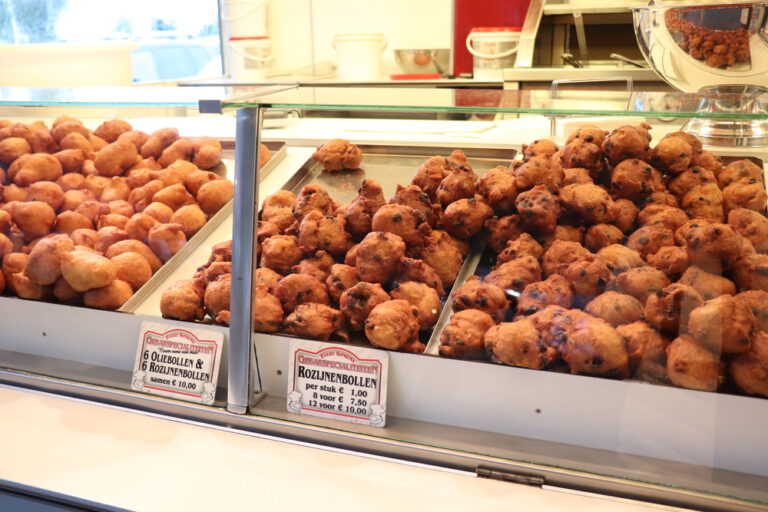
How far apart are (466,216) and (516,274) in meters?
0.18

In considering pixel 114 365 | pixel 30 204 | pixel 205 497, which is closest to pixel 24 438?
pixel 114 365

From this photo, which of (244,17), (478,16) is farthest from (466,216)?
(244,17)

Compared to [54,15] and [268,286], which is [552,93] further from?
[54,15]

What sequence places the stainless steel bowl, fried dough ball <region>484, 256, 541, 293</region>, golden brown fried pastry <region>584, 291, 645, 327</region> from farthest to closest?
the stainless steel bowl → fried dough ball <region>484, 256, 541, 293</region> → golden brown fried pastry <region>584, 291, 645, 327</region>

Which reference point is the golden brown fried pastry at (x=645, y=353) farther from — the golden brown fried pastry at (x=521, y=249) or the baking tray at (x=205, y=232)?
the baking tray at (x=205, y=232)

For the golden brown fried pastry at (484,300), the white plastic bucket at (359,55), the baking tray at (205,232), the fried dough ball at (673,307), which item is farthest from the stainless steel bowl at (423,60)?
the fried dough ball at (673,307)

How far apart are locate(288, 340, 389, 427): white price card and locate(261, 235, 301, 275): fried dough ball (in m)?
0.19

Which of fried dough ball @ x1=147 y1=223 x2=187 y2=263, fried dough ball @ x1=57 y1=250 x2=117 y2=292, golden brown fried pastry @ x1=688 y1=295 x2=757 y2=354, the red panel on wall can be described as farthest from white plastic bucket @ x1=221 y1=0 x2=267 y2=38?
golden brown fried pastry @ x1=688 y1=295 x2=757 y2=354

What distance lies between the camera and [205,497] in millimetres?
988

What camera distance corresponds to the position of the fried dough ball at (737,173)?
1.21m

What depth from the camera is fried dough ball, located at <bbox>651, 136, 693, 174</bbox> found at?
121 centimetres

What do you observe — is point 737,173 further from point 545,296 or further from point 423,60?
point 423,60

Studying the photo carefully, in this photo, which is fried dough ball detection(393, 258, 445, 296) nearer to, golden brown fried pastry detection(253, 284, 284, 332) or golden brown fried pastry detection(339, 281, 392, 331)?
golden brown fried pastry detection(339, 281, 392, 331)

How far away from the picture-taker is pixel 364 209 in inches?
49.8
